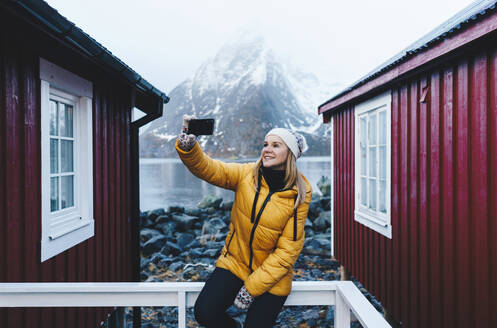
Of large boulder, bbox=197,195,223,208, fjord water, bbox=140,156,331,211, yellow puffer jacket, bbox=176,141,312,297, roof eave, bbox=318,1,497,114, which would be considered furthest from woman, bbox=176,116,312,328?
fjord water, bbox=140,156,331,211

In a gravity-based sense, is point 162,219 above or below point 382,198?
below

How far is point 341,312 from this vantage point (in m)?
1.55

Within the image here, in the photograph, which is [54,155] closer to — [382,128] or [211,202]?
[382,128]

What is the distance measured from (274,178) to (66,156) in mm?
2363

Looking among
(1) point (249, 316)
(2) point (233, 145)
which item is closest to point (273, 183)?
(1) point (249, 316)

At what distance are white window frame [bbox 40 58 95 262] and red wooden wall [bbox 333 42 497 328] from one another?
3442 millimetres

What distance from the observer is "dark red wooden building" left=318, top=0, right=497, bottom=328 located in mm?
2705

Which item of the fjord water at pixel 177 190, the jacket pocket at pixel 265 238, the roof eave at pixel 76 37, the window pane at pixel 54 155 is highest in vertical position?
the roof eave at pixel 76 37

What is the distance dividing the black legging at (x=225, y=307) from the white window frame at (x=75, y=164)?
1705mm

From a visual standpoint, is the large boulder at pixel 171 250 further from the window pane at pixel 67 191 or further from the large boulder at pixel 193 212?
the large boulder at pixel 193 212

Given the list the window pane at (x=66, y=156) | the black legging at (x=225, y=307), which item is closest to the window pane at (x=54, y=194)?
the window pane at (x=66, y=156)

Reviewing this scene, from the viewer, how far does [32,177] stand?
8.96 feet

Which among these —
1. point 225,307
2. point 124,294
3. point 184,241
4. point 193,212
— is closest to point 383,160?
point 225,307

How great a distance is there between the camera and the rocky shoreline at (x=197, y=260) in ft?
17.0
